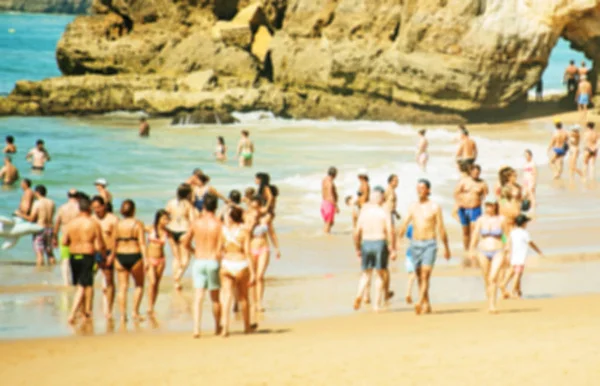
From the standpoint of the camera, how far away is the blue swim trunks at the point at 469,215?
15.8 m

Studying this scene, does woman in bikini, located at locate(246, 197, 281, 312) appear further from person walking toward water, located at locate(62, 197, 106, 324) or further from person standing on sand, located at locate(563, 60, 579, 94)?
person standing on sand, located at locate(563, 60, 579, 94)

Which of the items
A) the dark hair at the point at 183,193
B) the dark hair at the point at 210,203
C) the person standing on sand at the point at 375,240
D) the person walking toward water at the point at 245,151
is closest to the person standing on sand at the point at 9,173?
the person walking toward water at the point at 245,151

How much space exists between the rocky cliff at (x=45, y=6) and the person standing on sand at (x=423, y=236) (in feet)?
487

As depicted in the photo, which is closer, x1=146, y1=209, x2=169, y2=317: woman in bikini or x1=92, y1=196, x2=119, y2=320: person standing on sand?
x1=92, y1=196, x2=119, y2=320: person standing on sand

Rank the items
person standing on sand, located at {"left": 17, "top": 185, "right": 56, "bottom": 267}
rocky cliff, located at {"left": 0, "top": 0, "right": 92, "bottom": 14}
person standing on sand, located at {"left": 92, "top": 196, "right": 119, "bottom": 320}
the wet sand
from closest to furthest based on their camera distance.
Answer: the wet sand → person standing on sand, located at {"left": 92, "top": 196, "right": 119, "bottom": 320} → person standing on sand, located at {"left": 17, "top": 185, "right": 56, "bottom": 267} → rocky cliff, located at {"left": 0, "top": 0, "right": 92, "bottom": 14}

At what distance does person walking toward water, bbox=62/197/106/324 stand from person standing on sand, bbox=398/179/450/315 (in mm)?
3031

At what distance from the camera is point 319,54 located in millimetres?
37375

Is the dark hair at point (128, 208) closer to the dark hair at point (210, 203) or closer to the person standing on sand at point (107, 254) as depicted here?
the person standing on sand at point (107, 254)

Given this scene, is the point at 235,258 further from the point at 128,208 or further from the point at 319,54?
the point at 319,54

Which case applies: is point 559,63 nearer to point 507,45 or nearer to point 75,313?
point 507,45

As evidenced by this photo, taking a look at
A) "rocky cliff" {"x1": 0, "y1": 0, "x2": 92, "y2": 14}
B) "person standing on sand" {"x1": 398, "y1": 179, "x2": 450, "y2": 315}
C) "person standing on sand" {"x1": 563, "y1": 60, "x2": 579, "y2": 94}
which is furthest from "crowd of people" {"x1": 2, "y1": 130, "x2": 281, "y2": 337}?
"rocky cliff" {"x1": 0, "y1": 0, "x2": 92, "y2": 14}

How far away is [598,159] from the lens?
90.3 feet

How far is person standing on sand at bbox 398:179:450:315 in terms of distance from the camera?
1125cm

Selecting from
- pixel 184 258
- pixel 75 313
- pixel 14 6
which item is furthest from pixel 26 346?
pixel 14 6
